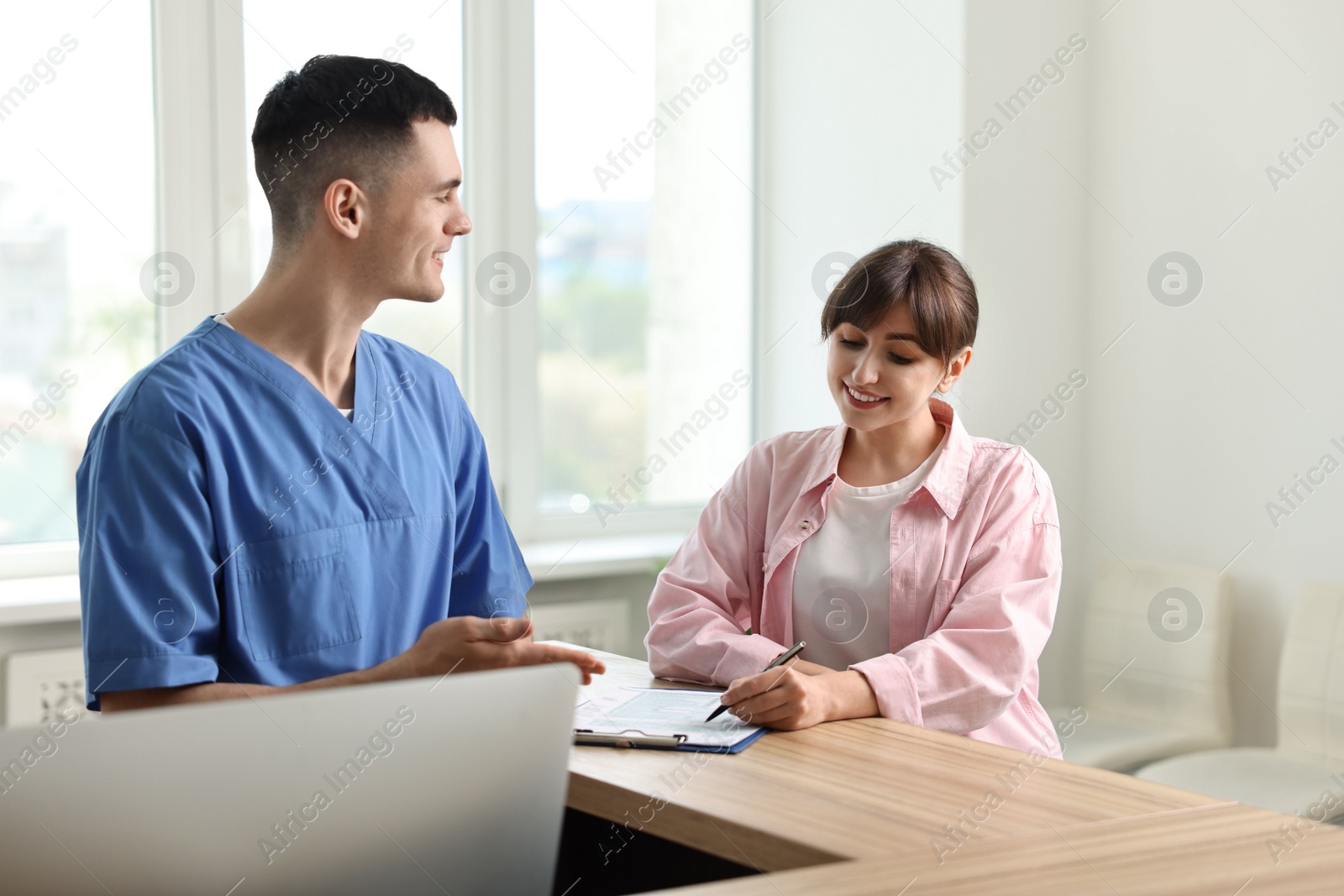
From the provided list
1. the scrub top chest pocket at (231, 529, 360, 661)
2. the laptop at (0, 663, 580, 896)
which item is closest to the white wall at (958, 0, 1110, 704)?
the scrub top chest pocket at (231, 529, 360, 661)

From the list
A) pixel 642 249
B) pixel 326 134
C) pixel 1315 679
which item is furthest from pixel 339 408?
pixel 1315 679

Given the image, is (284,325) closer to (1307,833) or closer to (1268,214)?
(1307,833)

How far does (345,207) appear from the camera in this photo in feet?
5.01

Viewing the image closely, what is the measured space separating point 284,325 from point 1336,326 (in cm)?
235

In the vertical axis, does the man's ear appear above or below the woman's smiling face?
above

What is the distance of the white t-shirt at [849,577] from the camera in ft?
5.60

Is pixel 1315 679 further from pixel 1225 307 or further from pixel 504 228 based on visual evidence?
pixel 504 228

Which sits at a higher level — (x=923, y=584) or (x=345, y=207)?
(x=345, y=207)

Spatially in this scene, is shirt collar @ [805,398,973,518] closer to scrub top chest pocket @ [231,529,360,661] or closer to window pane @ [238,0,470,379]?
scrub top chest pocket @ [231,529,360,661]

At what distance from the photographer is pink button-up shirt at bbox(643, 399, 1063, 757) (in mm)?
1540

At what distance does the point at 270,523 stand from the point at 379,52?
6.61 ft

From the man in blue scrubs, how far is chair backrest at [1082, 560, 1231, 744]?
6.53 ft

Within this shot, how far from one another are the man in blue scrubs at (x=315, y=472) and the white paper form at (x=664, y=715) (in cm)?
8

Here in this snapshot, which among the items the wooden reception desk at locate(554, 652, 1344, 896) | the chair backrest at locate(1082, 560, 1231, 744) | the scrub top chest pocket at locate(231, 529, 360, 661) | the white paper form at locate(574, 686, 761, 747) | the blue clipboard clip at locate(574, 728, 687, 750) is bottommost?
the chair backrest at locate(1082, 560, 1231, 744)
